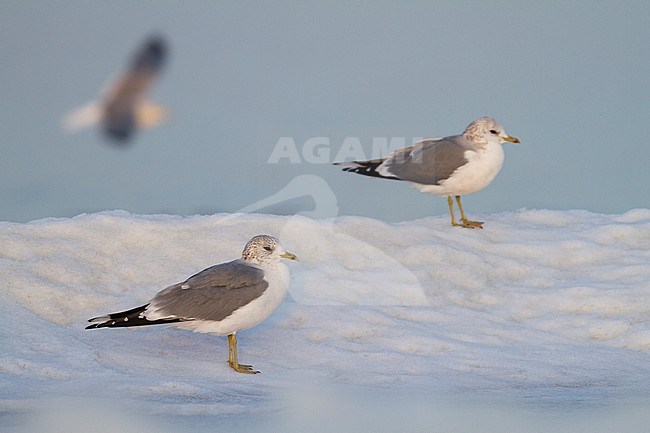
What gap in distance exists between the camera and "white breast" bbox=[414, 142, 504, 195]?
26.2 ft

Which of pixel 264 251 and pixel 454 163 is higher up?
pixel 454 163

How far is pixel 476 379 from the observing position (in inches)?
222

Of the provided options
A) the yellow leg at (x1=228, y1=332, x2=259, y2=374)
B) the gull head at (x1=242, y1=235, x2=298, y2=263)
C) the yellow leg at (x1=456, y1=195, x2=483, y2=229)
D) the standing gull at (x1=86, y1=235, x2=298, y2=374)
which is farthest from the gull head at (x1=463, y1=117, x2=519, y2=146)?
the yellow leg at (x1=228, y1=332, x2=259, y2=374)

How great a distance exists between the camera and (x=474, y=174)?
8.00 metres

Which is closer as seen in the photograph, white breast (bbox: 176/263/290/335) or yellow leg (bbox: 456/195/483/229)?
white breast (bbox: 176/263/290/335)

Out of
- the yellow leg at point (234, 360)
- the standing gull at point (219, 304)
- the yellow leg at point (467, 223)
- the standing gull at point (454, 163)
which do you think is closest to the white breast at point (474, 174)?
the standing gull at point (454, 163)

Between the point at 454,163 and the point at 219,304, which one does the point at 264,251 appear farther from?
the point at 454,163

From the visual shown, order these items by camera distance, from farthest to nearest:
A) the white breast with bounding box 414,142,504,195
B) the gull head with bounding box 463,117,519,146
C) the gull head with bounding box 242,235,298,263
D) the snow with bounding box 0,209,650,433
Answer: the gull head with bounding box 463,117,519,146 → the white breast with bounding box 414,142,504,195 → the gull head with bounding box 242,235,298,263 → the snow with bounding box 0,209,650,433

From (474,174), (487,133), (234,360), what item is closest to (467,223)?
(474,174)

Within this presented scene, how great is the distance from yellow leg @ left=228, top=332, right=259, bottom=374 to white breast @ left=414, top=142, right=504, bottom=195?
2.77m

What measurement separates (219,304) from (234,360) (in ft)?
1.08

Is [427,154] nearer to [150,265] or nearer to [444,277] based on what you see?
[444,277]

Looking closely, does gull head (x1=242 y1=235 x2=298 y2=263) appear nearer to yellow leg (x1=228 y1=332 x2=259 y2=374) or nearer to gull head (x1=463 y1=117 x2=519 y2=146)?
yellow leg (x1=228 y1=332 x2=259 y2=374)

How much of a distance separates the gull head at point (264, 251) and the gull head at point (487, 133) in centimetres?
273
